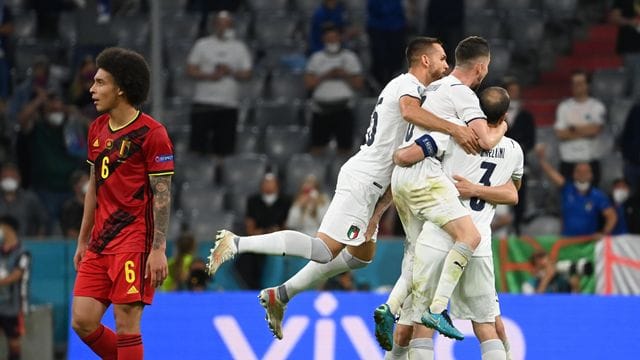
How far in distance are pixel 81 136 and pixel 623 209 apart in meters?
6.27

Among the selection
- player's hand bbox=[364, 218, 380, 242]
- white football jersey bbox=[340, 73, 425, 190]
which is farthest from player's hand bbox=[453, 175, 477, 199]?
player's hand bbox=[364, 218, 380, 242]

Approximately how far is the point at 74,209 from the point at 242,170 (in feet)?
8.05

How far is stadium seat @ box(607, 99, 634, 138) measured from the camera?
17.8m

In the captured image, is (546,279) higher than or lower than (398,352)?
lower

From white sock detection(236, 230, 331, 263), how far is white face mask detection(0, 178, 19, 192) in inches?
292

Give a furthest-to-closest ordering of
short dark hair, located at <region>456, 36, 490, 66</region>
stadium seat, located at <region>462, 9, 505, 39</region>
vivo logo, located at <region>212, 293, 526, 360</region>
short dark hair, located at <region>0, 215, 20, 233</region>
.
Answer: stadium seat, located at <region>462, 9, 505, 39</region>, short dark hair, located at <region>0, 215, 20, 233</region>, vivo logo, located at <region>212, 293, 526, 360</region>, short dark hair, located at <region>456, 36, 490, 66</region>

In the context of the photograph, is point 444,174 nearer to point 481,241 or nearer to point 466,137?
point 466,137

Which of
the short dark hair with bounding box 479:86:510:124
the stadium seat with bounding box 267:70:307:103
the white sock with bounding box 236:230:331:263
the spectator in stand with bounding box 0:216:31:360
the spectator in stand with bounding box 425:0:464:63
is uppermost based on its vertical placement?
the short dark hair with bounding box 479:86:510:124

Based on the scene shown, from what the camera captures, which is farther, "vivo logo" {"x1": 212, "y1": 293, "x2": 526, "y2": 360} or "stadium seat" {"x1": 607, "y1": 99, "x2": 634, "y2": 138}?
"stadium seat" {"x1": 607, "y1": 99, "x2": 634, "y2": 138}

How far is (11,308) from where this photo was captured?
15.3m

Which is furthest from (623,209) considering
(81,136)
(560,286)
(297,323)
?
(81,136)

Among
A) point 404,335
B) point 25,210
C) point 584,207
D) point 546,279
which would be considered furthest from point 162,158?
point 584,207

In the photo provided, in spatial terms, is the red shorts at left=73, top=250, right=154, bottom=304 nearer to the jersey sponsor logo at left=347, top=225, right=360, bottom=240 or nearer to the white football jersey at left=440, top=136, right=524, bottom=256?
the jersey sponsor logo at left=347, top=225, right=360, bottom=240

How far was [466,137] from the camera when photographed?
32.0 ft
